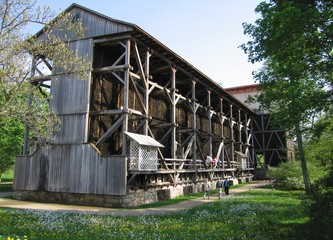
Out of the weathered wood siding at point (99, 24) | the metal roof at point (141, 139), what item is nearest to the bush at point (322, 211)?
the metal roof at point (141, 139)

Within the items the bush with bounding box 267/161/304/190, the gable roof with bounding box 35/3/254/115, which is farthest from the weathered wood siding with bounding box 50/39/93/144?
the bush with bounding box 267/161/304/190

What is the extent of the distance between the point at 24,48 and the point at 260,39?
33.5 ft

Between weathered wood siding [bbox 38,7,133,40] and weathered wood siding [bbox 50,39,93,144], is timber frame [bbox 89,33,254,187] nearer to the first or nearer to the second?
weathered wood siding [bbox 38,7,133,40]

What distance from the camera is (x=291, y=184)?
2714 centimetres

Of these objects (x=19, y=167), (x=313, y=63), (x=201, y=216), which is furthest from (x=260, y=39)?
(x=19, y=167)

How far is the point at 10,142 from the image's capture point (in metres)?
29.2

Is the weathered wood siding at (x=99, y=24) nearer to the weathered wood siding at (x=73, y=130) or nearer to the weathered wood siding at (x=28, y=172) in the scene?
the weathered wood siding at (x=73, y=130)

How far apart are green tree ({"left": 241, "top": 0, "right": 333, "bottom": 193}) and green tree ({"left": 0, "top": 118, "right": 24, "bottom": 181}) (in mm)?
24676

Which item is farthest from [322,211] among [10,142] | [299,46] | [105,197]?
[10,142]

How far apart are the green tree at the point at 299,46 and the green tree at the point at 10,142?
24.7 metres

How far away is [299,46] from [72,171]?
14.5 m

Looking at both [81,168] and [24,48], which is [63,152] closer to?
[81,168]

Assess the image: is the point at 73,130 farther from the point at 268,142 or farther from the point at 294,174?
the point at 268,142

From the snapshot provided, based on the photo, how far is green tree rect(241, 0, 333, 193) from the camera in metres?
11.1
